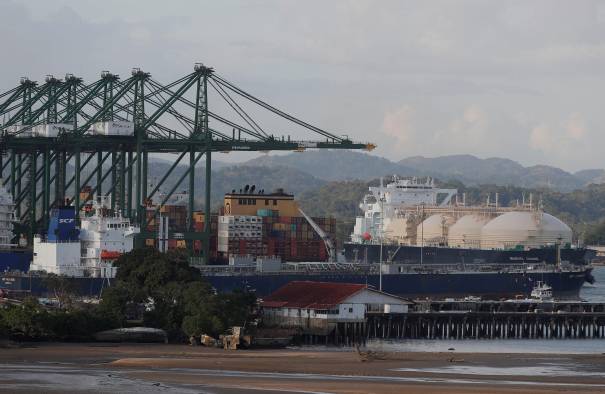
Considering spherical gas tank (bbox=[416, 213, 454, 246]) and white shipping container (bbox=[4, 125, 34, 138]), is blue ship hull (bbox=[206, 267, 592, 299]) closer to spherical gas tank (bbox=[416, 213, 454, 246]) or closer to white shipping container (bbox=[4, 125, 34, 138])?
white shipping container (bbox=[4, 125, 34, 138])

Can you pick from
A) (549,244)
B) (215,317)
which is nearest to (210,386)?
(215,317)

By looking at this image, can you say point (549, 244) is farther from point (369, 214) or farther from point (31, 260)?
point (31, 260)

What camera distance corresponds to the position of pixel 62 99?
118 metres

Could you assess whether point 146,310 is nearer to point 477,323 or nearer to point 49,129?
point 477,323

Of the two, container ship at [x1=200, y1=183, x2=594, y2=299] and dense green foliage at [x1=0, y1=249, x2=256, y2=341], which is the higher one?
container ship at [x1=200, y1=183, x2=594, y2=299]

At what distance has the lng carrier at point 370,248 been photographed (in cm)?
9231

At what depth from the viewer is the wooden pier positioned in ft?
259

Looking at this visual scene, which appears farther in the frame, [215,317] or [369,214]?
[369,214]

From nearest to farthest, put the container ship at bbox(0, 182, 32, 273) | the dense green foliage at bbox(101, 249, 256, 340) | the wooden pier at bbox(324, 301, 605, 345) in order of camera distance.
Result: the dense green foliage at bbox(101, 249, 256, 340)
the wooden pier at bbox(324, 301, 605, 345)
the container ship at bbox(0, 182, 32, 273)

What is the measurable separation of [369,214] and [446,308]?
97.9m

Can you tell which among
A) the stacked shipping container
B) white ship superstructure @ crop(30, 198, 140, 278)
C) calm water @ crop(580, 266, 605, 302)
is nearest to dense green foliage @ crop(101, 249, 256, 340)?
white ship superstructure @ crop(30, 198, 140, 278)

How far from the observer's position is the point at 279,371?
187 feet

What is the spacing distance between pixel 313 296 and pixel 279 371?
22.1m

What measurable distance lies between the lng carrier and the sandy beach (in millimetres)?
26021
